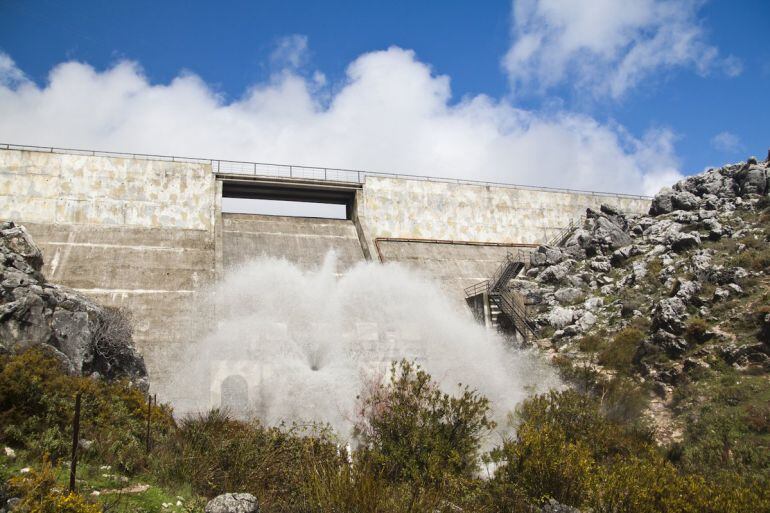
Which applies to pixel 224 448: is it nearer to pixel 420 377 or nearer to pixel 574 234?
pixel 420 377

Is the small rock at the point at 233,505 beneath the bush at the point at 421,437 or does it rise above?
beneath

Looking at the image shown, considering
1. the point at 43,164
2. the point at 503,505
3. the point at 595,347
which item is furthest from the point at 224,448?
the point at 43,164

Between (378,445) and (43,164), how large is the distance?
27.0m

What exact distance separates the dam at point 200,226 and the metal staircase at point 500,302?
102 cm

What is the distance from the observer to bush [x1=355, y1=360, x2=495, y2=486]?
13.5 metres

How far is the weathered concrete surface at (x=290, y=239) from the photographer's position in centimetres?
3316

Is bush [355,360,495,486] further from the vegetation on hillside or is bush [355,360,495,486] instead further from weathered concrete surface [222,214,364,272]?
weathered concrete surface [222,214,364,272]

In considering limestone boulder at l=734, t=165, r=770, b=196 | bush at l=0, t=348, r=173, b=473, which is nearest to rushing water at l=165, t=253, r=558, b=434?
bush at l=0, t=348, r=173, b=473

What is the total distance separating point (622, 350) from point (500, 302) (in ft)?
28.0

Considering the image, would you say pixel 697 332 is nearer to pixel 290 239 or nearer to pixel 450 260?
pixel 450 260

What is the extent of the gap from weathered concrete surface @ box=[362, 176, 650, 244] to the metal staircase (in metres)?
5.20

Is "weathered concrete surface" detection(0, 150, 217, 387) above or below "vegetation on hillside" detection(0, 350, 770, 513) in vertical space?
above

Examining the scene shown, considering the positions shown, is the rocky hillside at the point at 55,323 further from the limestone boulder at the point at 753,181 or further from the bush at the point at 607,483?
the limestone boulder at the point at 753,181

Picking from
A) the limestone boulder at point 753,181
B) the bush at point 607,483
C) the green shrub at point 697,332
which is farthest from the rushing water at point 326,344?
the limestone boulder at point 753,181
